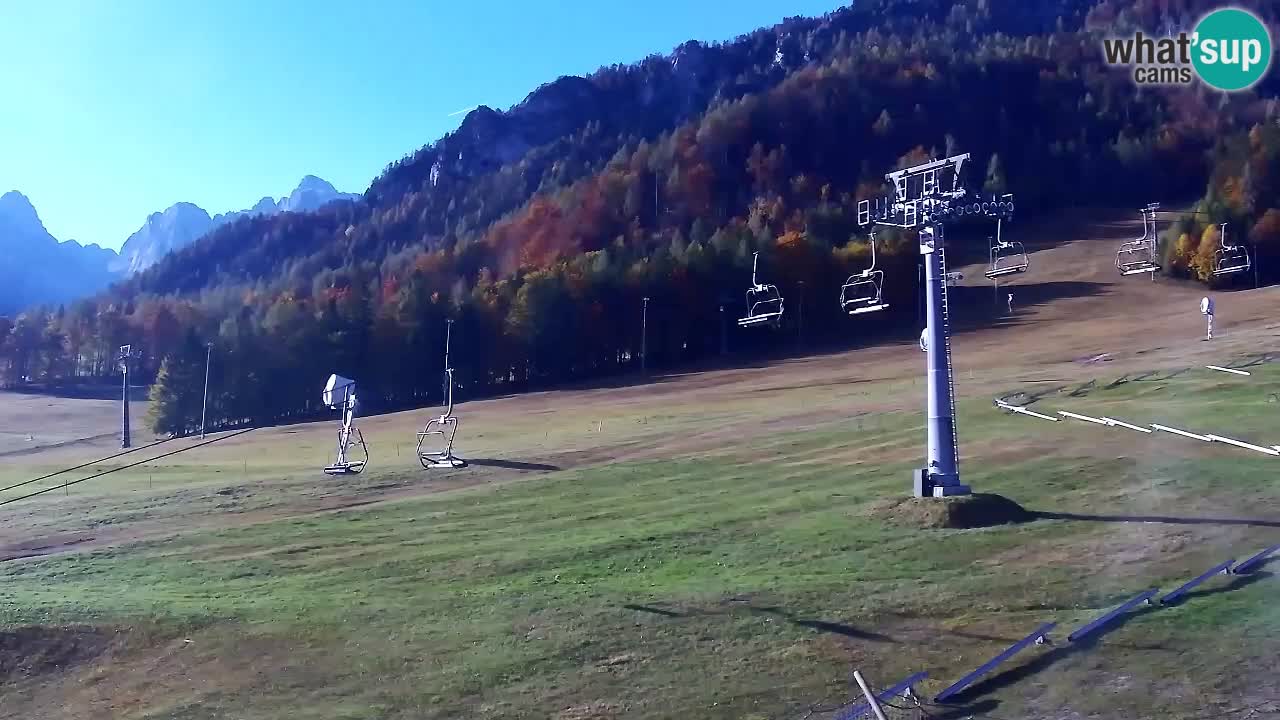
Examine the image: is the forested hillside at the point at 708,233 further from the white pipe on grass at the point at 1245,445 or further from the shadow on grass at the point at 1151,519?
the shadow on grass at the point at 1151,519

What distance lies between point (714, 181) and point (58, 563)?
95.2 meters

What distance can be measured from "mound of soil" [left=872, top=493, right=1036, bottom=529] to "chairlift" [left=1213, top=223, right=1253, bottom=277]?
47.3m

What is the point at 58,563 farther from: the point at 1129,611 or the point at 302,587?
the point at 1129,611

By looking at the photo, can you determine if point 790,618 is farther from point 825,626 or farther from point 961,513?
point 961,513

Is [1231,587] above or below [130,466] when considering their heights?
above

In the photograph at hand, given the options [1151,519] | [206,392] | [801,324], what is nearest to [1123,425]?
[1151,519]

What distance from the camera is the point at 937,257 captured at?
24969mm

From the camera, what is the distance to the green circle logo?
30.9 m

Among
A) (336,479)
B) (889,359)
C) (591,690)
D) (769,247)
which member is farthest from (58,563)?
(769,247)

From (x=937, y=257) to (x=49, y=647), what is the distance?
20.4 meters

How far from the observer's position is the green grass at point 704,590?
49.8ft

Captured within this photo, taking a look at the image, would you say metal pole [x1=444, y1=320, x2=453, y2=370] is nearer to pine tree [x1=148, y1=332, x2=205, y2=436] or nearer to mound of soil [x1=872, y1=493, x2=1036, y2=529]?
pine tree [x1=148, y1=332, x2=205, y2=436]

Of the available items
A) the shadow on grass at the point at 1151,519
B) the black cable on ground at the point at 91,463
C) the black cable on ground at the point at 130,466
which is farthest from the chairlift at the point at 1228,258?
the black cable on ground at the point at 91,463

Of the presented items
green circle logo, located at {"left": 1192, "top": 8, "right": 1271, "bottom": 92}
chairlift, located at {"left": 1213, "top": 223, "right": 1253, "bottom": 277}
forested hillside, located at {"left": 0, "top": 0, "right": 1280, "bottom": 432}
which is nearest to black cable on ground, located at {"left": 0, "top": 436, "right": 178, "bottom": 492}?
forested hillside, located at {"left": 0, "top": 0, "right": 1280, "bottom": 432}
